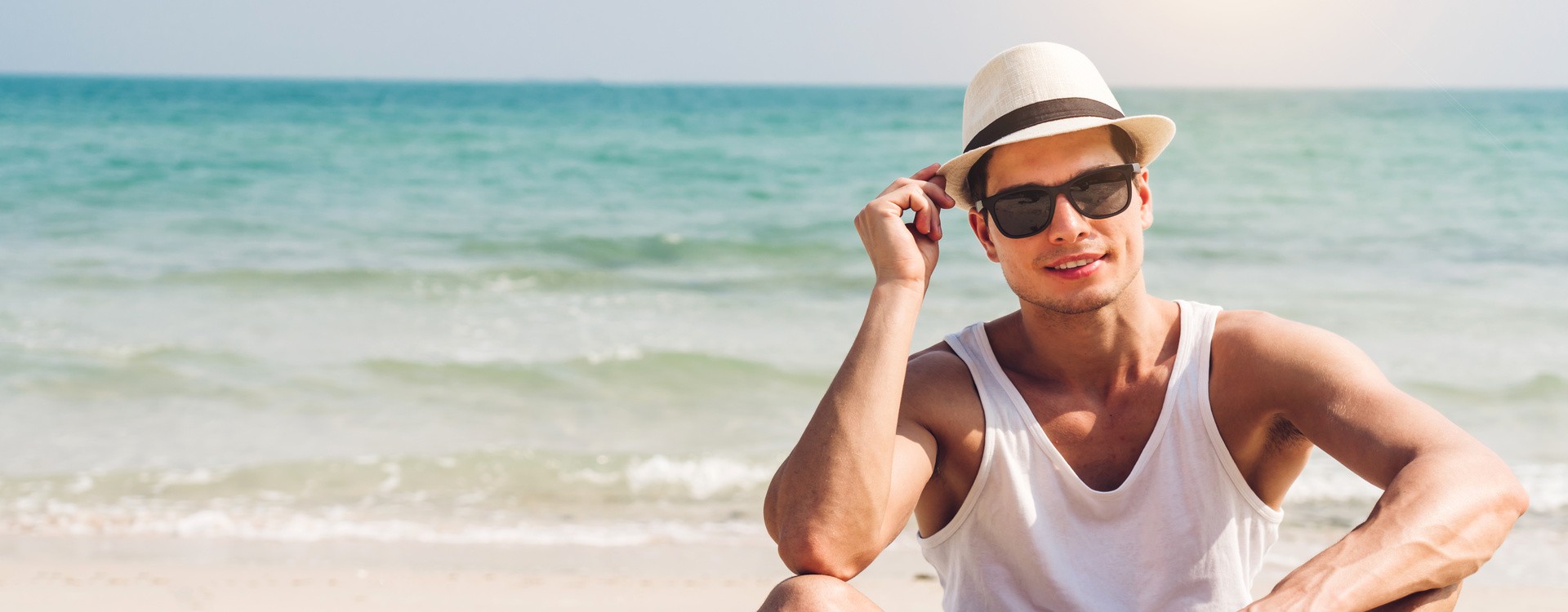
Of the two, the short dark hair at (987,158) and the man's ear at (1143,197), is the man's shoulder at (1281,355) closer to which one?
the man's ear at (1143,197)

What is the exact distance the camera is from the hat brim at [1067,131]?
2.67 metres

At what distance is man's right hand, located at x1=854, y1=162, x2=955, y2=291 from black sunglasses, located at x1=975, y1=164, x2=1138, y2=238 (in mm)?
159

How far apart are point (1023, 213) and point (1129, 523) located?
708mm

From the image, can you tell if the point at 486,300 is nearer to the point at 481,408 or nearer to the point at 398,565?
the point at 481,408

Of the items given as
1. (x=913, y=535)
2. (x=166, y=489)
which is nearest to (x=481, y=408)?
(x=166, y=489)

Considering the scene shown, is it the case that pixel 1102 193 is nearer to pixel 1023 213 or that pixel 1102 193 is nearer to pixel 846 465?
pixel 1023 213

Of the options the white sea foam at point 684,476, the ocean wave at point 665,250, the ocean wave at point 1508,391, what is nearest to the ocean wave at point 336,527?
the white sea foam at point 684,476

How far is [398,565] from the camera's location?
16.6 ft

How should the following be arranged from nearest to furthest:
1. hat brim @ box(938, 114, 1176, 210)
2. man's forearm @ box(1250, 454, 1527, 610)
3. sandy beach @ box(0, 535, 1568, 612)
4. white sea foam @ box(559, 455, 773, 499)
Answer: man's forearm @ box(1250, 454, 1527, 610) < hat brim @ box(938, 114, 1176, 210) < sandy beach @ box(0, 535, 1568, 612) < white sea foam @ box(559, 455, 773, 499)

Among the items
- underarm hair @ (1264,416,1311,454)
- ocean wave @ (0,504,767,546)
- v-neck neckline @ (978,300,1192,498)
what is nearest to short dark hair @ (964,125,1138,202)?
v-neck neckline @ (978,300,1192,498)

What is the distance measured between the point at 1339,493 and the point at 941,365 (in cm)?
383

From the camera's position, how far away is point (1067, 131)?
2711mm

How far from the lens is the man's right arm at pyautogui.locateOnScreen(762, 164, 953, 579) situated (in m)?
2.53

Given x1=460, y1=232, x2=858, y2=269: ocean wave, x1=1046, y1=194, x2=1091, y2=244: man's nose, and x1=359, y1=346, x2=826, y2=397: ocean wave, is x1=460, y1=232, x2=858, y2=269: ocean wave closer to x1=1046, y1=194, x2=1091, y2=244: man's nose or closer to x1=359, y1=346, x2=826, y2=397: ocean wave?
x1=359, y1=346, x2=826, y2=397: ocean wave
